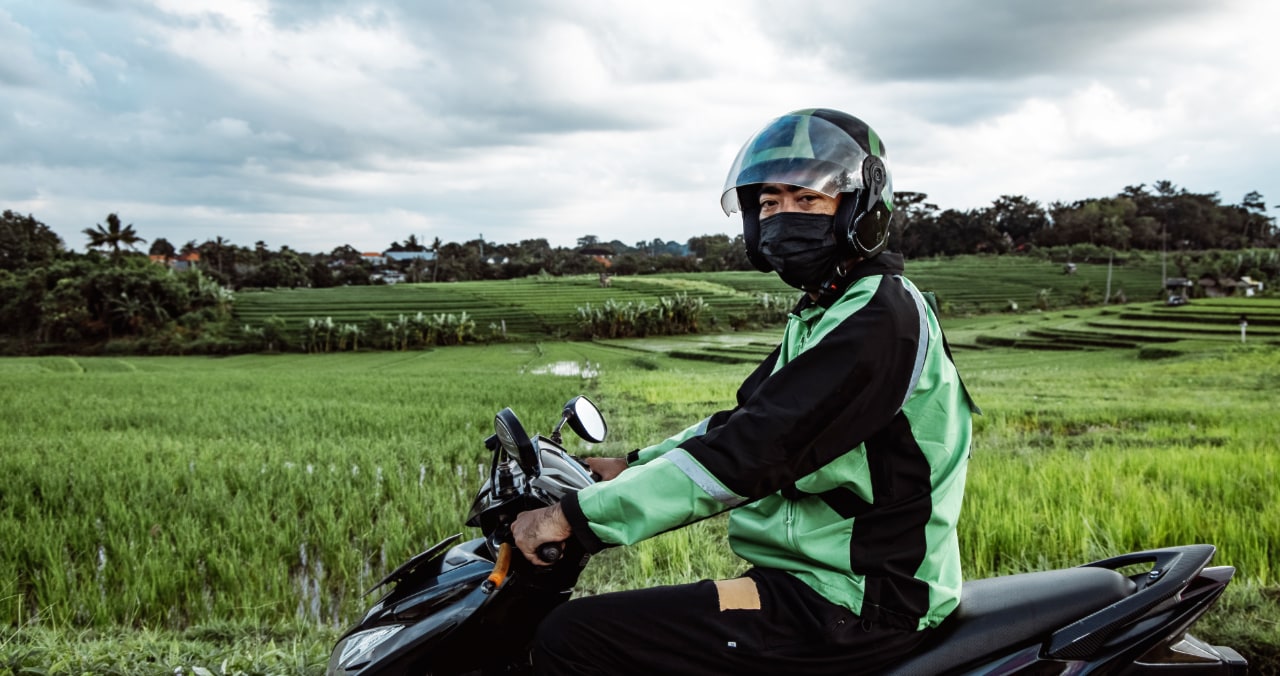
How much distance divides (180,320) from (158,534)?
36.6 meters

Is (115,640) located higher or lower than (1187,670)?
lower

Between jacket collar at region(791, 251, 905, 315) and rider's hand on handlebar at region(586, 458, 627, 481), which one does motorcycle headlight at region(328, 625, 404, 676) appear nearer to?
rider's hand on handlebar at region(586, 458, 627, 481)

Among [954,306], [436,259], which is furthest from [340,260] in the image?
[954,306]

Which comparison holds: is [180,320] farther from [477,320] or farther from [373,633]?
[373,633]

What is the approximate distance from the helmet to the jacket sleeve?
0.82 feet

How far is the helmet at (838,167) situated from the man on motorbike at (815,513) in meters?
0.15

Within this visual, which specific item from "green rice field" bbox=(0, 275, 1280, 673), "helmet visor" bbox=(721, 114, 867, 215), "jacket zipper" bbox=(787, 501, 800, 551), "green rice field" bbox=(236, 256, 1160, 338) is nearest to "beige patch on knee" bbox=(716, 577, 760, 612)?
"jacket zipper" bbox=(787, 501, 800, 551)

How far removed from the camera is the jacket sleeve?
4.41 feet

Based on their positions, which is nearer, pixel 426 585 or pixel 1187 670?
pixel 1187 670

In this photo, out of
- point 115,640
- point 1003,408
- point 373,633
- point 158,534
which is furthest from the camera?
point 1003,408

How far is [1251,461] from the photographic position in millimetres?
4891

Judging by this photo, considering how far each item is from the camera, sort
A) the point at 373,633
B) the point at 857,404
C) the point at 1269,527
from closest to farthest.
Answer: the point at 857,404 < the point at 373,633 < the point at 1269,527

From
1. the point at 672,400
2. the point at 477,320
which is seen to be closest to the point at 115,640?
the point at 672,400

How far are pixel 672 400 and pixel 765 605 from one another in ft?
30.3
